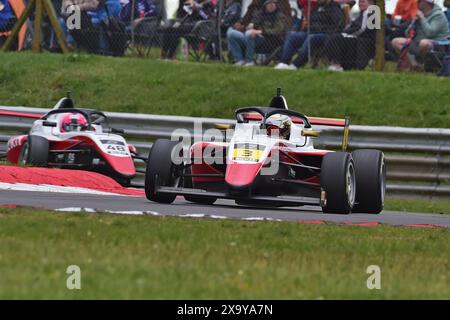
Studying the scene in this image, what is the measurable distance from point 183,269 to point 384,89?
44.6ft

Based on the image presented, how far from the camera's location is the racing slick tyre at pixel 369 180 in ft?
47.1

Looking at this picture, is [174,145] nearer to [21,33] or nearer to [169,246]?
[169,246]

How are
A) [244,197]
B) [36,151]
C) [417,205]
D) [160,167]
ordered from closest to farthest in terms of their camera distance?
Result: 1. [244,197]
2. [160,167]
3. [417,205]
4. [36,151]

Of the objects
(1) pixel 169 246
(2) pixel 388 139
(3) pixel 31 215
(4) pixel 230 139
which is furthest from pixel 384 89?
(1) pixel 169 246

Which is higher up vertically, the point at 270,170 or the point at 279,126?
the point at 279,126

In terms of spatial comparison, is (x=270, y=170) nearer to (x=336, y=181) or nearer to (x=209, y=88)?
(x=336, y=181)

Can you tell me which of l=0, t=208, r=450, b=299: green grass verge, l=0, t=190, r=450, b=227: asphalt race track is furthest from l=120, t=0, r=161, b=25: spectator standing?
l=0, t=208, r=450, b=299: green grass verge

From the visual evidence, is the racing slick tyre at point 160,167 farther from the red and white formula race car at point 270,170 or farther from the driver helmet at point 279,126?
the driver helmet at point 279,126

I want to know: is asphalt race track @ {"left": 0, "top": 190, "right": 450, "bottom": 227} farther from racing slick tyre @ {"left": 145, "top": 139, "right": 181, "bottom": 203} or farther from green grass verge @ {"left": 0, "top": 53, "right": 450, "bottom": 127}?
green grass verge @ {"left": 0, "top": 53, "right": 450, "bottom": 127}

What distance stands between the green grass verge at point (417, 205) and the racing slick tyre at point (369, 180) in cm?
217

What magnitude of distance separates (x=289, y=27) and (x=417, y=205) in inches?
189

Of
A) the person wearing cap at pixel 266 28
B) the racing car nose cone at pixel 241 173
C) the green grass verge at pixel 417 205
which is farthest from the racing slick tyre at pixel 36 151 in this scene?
the racing car nose cone at pixel 241 173

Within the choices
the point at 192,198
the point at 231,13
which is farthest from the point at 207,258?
the point at 231,13

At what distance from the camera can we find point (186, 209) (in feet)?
43.7
